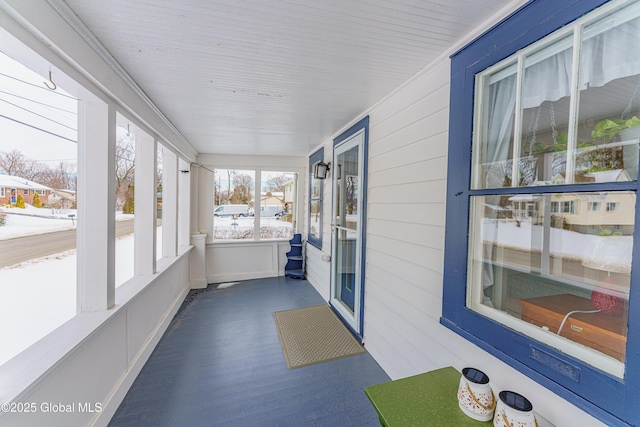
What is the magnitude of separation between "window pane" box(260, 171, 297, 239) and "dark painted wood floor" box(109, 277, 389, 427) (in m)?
2.23

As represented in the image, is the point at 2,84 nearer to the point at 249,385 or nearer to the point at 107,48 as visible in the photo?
the point at 107,48

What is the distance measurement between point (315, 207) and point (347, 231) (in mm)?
1441

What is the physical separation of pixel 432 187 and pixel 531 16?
917 mm

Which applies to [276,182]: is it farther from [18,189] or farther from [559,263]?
[559,263]

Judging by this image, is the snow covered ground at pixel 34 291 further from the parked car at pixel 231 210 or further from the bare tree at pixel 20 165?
the parked car at pixel 231 210

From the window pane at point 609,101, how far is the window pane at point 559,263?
0.10 metres

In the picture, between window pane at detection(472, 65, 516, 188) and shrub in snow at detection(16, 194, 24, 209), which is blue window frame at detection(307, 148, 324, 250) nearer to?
window pane at detection(472, 65, 516, 188)

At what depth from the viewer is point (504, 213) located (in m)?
1.25

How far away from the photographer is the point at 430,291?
1.67 m

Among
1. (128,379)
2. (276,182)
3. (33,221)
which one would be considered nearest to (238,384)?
(128,379)

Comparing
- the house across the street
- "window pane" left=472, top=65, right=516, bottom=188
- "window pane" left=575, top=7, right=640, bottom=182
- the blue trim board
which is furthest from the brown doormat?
"window pane" left=575, top=7, right=640, bottom=182

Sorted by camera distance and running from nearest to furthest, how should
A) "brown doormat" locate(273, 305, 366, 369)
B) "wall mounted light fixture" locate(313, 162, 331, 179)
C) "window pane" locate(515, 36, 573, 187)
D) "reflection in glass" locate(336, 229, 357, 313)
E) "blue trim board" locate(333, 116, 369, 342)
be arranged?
1. "window pane" locate(515, 36, 573, 187)
2. "brown doormat" locate(273, 305, 366, 369)
3. "blue trim board" locate(333, 116, 369, 342)
4. "reflection in glass" locate(336, 229, 357, 313)
5. "wall mounted light fixture" locate(313, 162, 331, 179)

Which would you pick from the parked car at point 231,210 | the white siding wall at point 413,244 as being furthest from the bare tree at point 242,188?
the white siding wall at point 413,244

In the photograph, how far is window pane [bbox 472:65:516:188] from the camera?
1.22 metres
